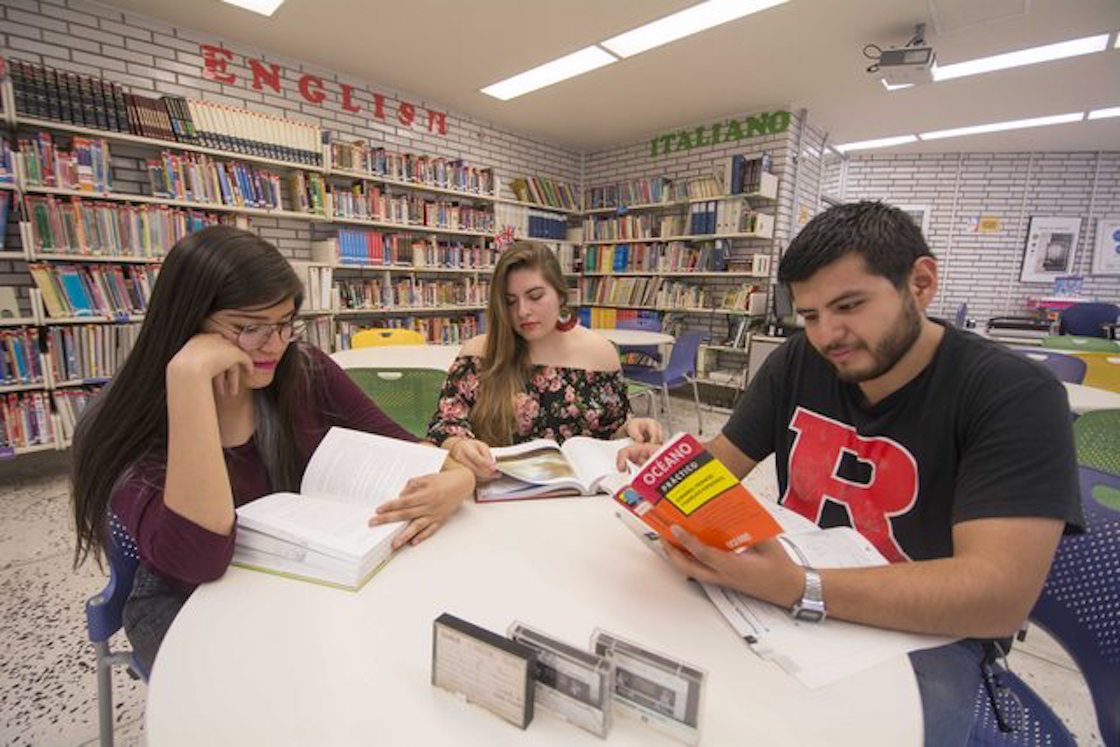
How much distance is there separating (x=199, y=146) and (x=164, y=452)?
3.54 metres

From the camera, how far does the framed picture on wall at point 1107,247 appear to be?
605 centimetres

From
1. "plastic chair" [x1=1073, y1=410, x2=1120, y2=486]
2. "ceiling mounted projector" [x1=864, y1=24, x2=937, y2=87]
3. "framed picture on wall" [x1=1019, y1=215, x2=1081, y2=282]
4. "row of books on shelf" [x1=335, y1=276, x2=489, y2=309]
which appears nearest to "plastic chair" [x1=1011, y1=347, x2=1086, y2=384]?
"plastic chair" [x1=1073, y1=410, x2=1120, y2=486]

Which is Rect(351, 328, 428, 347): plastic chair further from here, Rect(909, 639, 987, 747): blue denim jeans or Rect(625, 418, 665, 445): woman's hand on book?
Rect(909, 639, 987, 747): blue denim jeans

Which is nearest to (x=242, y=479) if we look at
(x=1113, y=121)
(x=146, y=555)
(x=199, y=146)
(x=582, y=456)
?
(x=146, y=555)

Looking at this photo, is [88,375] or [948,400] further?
[88,375]

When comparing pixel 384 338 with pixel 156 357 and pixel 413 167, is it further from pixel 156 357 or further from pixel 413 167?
pixel 156 357

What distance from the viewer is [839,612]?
69 centimetres

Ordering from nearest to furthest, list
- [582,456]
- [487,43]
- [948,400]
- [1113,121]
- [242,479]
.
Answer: [948,400]
[242,479]
[582,456]
[487,43]
[1113,121]

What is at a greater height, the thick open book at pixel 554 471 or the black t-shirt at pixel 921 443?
the black t-shirt at pixel 921 443

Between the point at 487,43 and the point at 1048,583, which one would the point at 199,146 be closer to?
the point at 487,43

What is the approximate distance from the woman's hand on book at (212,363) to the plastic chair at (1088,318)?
24.5ft

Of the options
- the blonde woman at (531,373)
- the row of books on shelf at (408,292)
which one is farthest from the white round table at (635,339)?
the blonde woman at (531,373)

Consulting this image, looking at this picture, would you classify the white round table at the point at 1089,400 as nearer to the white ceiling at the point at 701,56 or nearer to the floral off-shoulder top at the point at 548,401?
the floral off-shoulder top at the point at 548,401

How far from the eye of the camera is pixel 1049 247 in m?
6.31
